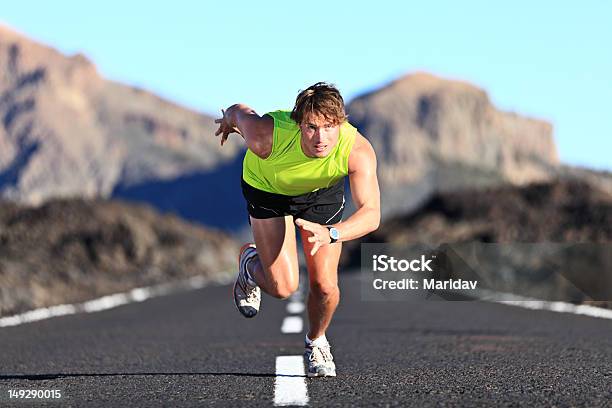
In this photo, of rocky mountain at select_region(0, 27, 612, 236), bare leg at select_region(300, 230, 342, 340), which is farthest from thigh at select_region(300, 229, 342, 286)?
rocky mountain at select_region(0, 27, 612, 236)

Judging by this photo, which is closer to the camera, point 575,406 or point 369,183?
point 575,406

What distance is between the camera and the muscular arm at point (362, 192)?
19.5 ft

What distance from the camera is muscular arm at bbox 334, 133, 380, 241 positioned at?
5.94 metres

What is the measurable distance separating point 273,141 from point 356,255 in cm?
5996

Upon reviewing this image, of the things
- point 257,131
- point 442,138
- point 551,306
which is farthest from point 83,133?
point 257,131

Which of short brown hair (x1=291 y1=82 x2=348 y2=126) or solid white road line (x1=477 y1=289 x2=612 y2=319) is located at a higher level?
short brown hair (x1=291 y1=82 x2=348 y2=126)

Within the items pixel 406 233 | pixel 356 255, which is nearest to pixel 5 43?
pixel 356 255

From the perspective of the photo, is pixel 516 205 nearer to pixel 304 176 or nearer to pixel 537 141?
pixel 304 176

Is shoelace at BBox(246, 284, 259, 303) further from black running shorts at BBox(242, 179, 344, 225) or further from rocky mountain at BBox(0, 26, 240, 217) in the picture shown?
rocky mountain at BBox(0, 26, 240, 217)

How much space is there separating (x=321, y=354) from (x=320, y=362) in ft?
0.31

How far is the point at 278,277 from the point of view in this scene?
24.3 feet

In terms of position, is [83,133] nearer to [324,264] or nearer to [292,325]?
[292,325]

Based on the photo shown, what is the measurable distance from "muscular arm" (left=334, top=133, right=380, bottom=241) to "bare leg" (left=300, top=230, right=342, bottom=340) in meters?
0.70

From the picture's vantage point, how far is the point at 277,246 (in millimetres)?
7324
